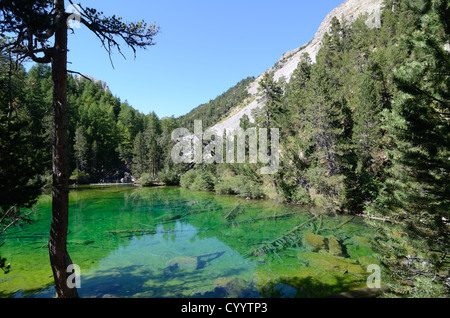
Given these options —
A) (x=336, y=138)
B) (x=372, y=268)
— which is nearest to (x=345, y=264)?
(x=372, y=268)

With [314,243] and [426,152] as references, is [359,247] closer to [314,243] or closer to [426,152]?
[314,243]

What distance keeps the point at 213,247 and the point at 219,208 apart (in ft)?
37.5

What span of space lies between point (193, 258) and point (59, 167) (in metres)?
9.10

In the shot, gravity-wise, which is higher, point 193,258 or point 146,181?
point 146,181

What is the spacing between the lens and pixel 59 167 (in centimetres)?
515

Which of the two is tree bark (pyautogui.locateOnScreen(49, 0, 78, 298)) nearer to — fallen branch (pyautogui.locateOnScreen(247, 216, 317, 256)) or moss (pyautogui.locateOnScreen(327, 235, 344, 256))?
fallen branch (pyautogui.locateOnScreen(247, 216, 317, 256))

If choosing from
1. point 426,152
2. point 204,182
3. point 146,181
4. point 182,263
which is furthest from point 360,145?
point 146,181

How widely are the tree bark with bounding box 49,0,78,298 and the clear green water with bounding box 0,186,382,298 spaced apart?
426 cm

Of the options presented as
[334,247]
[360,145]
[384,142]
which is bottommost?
[334,247]

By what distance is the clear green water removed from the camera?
9.01 m

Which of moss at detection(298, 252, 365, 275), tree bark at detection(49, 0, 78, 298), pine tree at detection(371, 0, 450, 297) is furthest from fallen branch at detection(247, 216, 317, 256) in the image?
tree bark at detection(49, 0, 78, 298)

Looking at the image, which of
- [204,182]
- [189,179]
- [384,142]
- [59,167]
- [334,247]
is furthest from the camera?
[189,179]

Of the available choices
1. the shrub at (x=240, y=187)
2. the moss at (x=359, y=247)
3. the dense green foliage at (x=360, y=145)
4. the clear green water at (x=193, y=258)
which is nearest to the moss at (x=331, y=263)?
the clear green water at (x=193, y=258)
